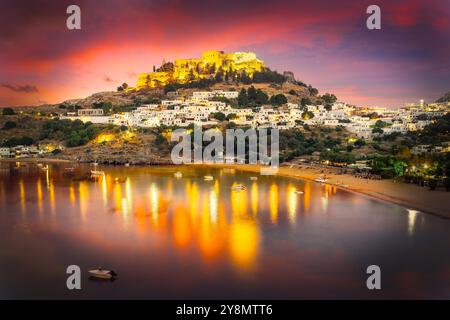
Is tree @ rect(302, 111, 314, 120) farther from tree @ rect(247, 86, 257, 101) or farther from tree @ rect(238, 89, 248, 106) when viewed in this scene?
tree @ rect(247, 86, 257, 101)

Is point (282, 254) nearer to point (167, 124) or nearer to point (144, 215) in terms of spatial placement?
point (144, 215)

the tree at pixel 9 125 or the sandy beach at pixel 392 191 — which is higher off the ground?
the tree at pixel 9 125

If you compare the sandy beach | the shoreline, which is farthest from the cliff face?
the sandy beach

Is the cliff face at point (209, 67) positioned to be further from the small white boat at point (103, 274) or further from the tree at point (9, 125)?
the small white boat at point (103, 274)

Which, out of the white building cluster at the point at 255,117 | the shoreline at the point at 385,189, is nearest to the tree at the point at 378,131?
the white building cluster at the point at 255,117

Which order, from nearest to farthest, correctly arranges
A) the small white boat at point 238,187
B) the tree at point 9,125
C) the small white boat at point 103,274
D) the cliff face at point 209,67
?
the small white boat at point 103,274, the small white boat at point 238,187, the tree at point 9,125, the cliff face at point 209,67

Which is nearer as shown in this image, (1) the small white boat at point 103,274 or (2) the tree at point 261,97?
(1) the small white boat at point 103,274
